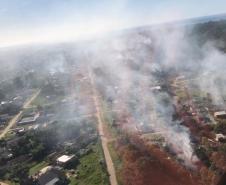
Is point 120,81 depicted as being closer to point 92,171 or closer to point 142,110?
point 142,110

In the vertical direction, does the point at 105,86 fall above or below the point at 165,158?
above

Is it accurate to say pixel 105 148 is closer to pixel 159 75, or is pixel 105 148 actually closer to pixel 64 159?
pixel 64 159

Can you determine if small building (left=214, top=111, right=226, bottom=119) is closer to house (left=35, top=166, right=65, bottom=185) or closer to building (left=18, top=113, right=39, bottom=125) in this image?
house (left=35, top=166, right=65, bottom=185)

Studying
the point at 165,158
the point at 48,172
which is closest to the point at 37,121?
the point at 48,172

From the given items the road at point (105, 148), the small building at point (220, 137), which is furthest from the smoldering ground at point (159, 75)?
the small building at point (220, 137)

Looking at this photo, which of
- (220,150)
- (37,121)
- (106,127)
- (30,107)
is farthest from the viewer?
(30,107)

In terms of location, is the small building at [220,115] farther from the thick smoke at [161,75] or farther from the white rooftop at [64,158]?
the white rooftop at [64,158]

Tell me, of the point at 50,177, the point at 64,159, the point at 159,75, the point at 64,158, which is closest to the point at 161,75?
the point at 159,75
